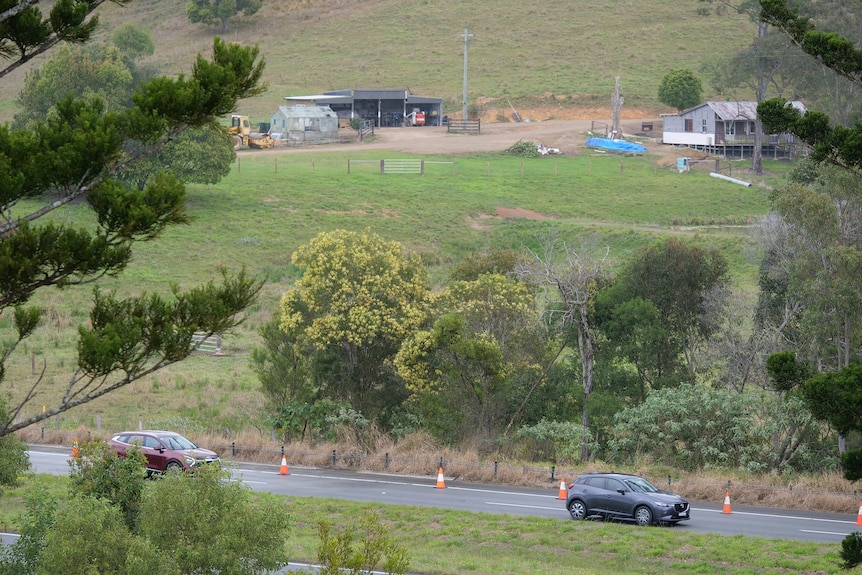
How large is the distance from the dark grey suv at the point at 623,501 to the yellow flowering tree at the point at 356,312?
34.2 feet

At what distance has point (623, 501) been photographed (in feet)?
78.2

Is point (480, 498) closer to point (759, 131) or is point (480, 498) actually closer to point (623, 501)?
point (623, 501)

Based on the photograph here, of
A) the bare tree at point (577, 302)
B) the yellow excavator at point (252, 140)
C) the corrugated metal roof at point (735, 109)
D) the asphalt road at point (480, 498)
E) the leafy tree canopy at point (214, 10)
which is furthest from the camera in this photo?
the leafy tree canopy at point (214, 10)

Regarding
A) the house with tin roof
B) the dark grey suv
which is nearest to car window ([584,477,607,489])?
the dark grey suv

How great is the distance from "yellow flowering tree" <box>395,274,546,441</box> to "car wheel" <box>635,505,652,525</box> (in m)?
8.61

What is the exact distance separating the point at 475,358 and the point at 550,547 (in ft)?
33.2

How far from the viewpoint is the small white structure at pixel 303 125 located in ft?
279

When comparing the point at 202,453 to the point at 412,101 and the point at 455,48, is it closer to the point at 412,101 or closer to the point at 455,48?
the point at 412,101

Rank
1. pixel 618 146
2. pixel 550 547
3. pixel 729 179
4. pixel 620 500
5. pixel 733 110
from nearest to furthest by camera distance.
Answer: pixel 550 547
pixel 620 500
pixel 729 179
pixel 733 110
pixel 618 146

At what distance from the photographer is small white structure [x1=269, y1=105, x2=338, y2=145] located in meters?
85.0

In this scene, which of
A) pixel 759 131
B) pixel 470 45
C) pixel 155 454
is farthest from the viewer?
pixel 470 45

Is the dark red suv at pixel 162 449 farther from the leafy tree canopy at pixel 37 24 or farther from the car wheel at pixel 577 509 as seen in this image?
→ the leafy tree canopy at pixel 37 24

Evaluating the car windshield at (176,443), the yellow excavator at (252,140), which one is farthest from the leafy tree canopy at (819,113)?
the yellow excavator at (252,140)

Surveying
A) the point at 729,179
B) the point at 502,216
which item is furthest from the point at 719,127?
the point at 502,216
